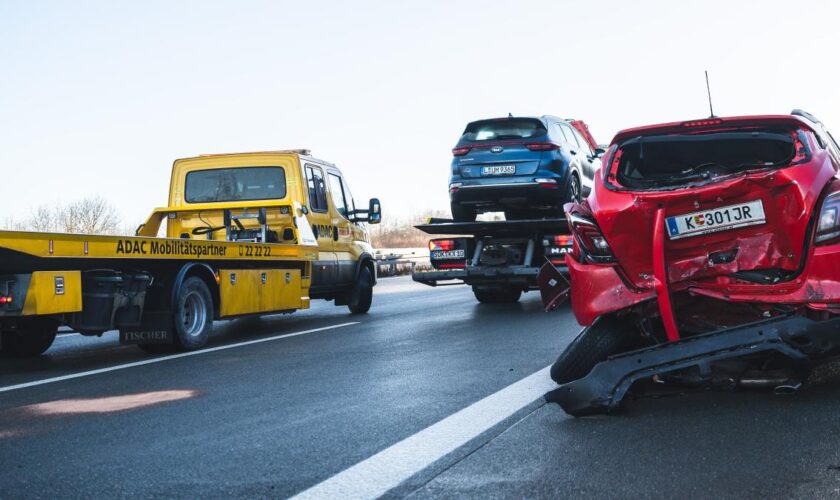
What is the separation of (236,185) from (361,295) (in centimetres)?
260

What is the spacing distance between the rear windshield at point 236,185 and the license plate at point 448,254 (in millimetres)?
2542

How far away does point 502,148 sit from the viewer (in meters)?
13.4

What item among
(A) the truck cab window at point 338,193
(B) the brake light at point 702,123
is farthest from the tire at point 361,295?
(B) the brake light at point 702,123

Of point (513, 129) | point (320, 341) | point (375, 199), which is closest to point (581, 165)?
point (513, 129)

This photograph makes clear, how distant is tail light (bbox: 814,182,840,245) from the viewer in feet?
17.4

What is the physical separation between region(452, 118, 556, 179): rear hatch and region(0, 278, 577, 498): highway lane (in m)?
2.72

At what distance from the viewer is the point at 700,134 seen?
6105mm

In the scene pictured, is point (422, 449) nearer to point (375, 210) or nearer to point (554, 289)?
point (554, 289)

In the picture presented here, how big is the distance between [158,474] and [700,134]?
370 centimetres

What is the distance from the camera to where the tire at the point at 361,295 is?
47.5 ft

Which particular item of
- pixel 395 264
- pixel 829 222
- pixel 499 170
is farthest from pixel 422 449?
pixel 395 264

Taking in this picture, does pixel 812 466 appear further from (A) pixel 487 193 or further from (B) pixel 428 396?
(A) pixel 487 193

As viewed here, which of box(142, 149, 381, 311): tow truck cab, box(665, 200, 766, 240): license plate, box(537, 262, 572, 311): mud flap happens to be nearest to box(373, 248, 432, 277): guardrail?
box(142, 149, 381, 311): tow truck cab

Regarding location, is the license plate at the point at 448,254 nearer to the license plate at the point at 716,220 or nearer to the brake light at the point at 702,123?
the brake light at the point at 702,123
